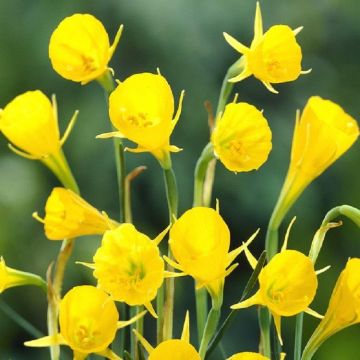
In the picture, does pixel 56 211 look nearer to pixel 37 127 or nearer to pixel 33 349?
pixel 37 127

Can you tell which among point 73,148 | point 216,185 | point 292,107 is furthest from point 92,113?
point 292,107

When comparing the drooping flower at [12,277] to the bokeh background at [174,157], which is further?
the bokeh background at [174,157]

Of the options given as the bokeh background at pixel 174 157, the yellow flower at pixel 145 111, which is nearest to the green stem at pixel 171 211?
the yellow flower at pixel 145 111

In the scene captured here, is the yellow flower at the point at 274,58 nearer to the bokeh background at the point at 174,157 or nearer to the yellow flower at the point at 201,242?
the yellow flower at the point at 201,242

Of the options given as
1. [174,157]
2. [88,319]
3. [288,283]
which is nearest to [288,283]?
[288,283]

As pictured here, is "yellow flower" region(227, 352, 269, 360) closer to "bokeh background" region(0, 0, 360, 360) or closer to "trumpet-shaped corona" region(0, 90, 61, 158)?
Result: "trumpet-shaped corona" region(0, 90, 61, 158)

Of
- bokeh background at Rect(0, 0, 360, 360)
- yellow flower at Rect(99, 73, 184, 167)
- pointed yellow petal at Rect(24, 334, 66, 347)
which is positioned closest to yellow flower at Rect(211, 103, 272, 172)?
yellow flower at Rect(99, 73, 184, 167)
